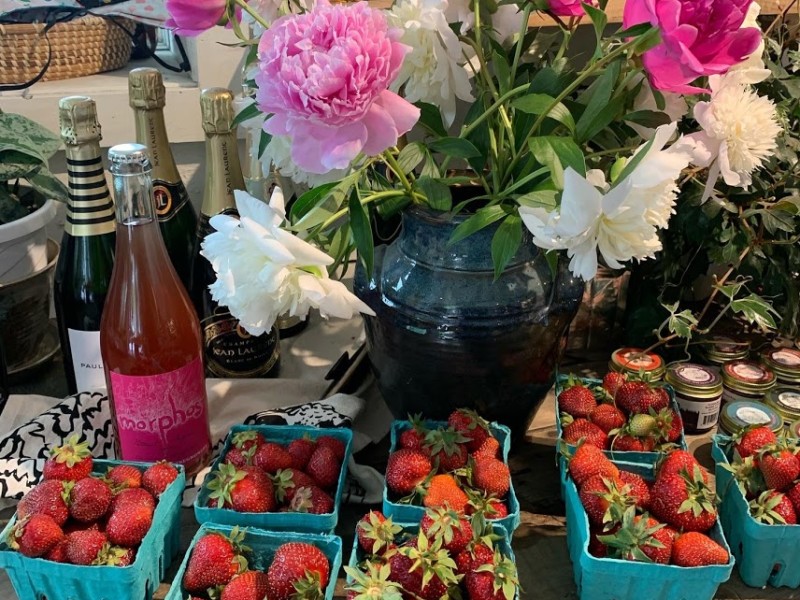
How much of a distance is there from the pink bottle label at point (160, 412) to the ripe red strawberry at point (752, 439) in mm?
509

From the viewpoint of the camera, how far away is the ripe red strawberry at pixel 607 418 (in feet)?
2.46

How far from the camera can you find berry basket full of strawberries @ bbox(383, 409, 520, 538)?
2.10 ft

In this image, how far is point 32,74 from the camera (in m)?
1.10

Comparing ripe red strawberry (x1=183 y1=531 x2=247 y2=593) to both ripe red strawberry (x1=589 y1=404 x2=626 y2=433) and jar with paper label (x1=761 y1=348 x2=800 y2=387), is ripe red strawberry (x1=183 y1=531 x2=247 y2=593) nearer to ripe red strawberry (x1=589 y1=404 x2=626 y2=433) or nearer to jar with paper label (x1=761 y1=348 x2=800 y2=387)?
ripe red strawberry (x1=589 y1=404 x2=626 y2=433)

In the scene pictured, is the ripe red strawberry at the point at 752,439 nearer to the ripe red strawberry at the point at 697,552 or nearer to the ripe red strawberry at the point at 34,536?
the ripe red strawberry at the point at 697,552

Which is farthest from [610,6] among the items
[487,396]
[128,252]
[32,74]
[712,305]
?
[32,74]

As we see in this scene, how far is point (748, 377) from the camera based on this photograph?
0.89 metres

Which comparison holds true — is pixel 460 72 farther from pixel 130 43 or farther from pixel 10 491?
pixel 130 43

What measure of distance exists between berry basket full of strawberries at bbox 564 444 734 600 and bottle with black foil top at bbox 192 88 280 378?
419mm

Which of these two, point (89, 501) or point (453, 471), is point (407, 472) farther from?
point (89, 501)

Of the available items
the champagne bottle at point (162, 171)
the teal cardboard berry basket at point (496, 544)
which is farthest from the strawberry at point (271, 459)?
the champagne bottle at point (162, 171)

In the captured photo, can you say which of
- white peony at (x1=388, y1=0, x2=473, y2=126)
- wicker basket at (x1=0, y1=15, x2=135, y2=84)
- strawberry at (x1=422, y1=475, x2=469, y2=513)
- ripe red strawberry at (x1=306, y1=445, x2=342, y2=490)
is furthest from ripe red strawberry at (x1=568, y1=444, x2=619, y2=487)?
wicker basket at (x1=0, y1=15, x2=135, y2=84)

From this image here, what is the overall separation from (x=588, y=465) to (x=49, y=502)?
452 millimetres

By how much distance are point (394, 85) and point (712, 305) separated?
0.66 m
